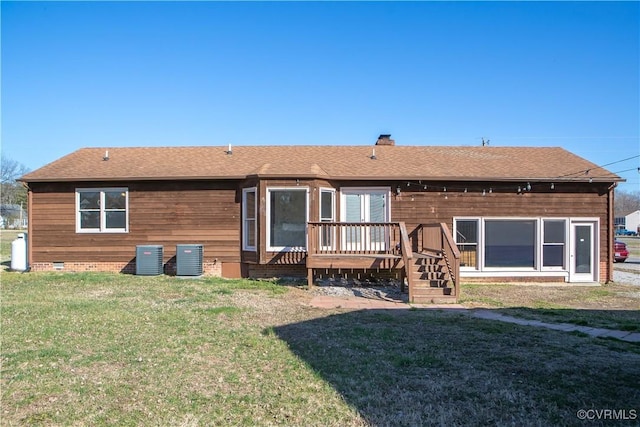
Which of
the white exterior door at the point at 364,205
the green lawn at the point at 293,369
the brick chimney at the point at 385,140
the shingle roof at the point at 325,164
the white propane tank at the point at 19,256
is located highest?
the brick chimney at the point at 385,140

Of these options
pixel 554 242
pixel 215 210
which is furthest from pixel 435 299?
pixel 215 210

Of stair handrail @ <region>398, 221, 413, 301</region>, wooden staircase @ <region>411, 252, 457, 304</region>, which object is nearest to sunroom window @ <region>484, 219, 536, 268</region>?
wooden staircase @ <region>411, 252, 457, 304</region>

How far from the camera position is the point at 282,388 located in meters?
4.50

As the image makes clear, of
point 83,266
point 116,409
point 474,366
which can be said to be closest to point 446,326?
point 474,366

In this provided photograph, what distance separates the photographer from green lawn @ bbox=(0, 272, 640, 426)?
155 inches

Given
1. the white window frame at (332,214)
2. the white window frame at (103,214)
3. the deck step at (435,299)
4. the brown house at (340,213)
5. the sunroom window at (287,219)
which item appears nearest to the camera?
the deck step at (435,299)

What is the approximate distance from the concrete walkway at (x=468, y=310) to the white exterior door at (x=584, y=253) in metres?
6.11

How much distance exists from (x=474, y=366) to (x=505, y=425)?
57.4 inches

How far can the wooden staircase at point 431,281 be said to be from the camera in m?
9.91

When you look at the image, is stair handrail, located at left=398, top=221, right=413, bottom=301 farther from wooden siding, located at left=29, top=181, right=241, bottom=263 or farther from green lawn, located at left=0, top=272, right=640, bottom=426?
wooden siding, located at left=29, top=181, right=241, bottom=263

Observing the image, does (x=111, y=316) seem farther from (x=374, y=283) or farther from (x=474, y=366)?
(x=374, y=283)

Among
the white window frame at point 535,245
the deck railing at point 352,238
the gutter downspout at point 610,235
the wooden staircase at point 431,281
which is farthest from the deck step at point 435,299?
the gutter downspout at point 610,235

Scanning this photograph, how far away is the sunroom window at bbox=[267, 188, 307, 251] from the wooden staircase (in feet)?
10.5

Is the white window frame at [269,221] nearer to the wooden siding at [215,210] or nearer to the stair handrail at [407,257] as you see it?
the wooden siding at [215,210]
